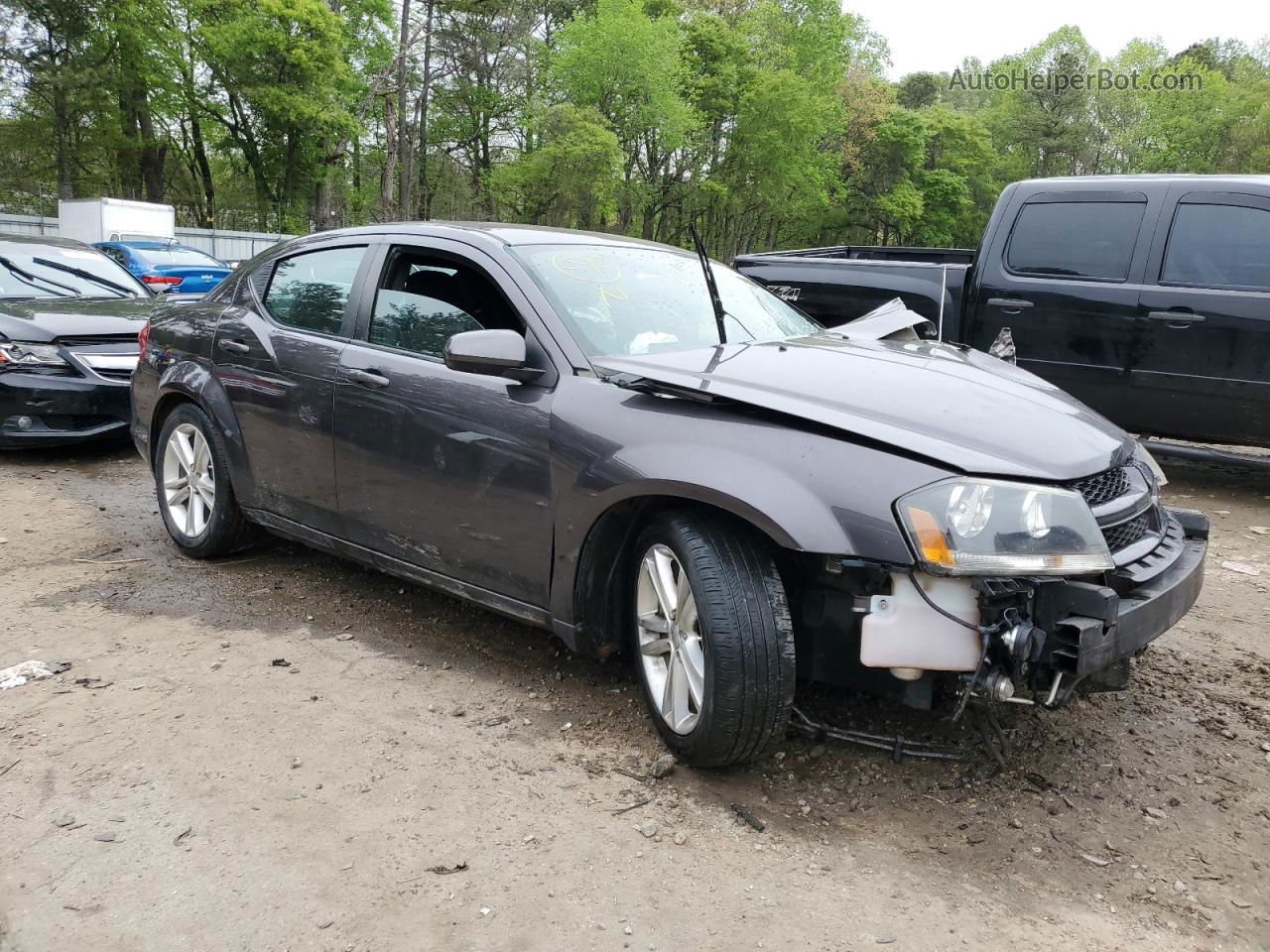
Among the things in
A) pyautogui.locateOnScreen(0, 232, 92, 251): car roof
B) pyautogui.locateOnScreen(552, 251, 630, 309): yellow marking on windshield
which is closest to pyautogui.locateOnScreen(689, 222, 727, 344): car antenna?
pyautogui.locateOnScreen(552, 251, 630, 309): yellow marking on windshield

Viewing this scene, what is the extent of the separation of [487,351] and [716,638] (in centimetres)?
116

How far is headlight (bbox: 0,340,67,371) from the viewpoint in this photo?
6586 mm

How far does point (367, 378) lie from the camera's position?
3.70m

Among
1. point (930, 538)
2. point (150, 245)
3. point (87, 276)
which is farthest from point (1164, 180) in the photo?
point (150, 245)

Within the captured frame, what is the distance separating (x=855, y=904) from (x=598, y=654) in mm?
1111

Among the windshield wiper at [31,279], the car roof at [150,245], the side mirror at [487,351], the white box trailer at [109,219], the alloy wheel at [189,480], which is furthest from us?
the white box trailer at [109,219]

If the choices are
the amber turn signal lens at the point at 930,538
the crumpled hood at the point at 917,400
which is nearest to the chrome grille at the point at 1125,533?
the crumpled hood at the point at 917,400

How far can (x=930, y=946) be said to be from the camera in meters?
2.15

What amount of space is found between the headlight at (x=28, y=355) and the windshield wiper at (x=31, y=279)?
1196 mm

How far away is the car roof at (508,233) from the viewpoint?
3.68m

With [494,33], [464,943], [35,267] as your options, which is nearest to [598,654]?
[464,943]

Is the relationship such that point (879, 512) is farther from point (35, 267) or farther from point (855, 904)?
point (35, 267)

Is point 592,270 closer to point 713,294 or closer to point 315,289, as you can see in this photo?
point 713,294

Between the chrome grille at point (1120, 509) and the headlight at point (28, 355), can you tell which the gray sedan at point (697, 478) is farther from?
the headlight at point (28, 355)
